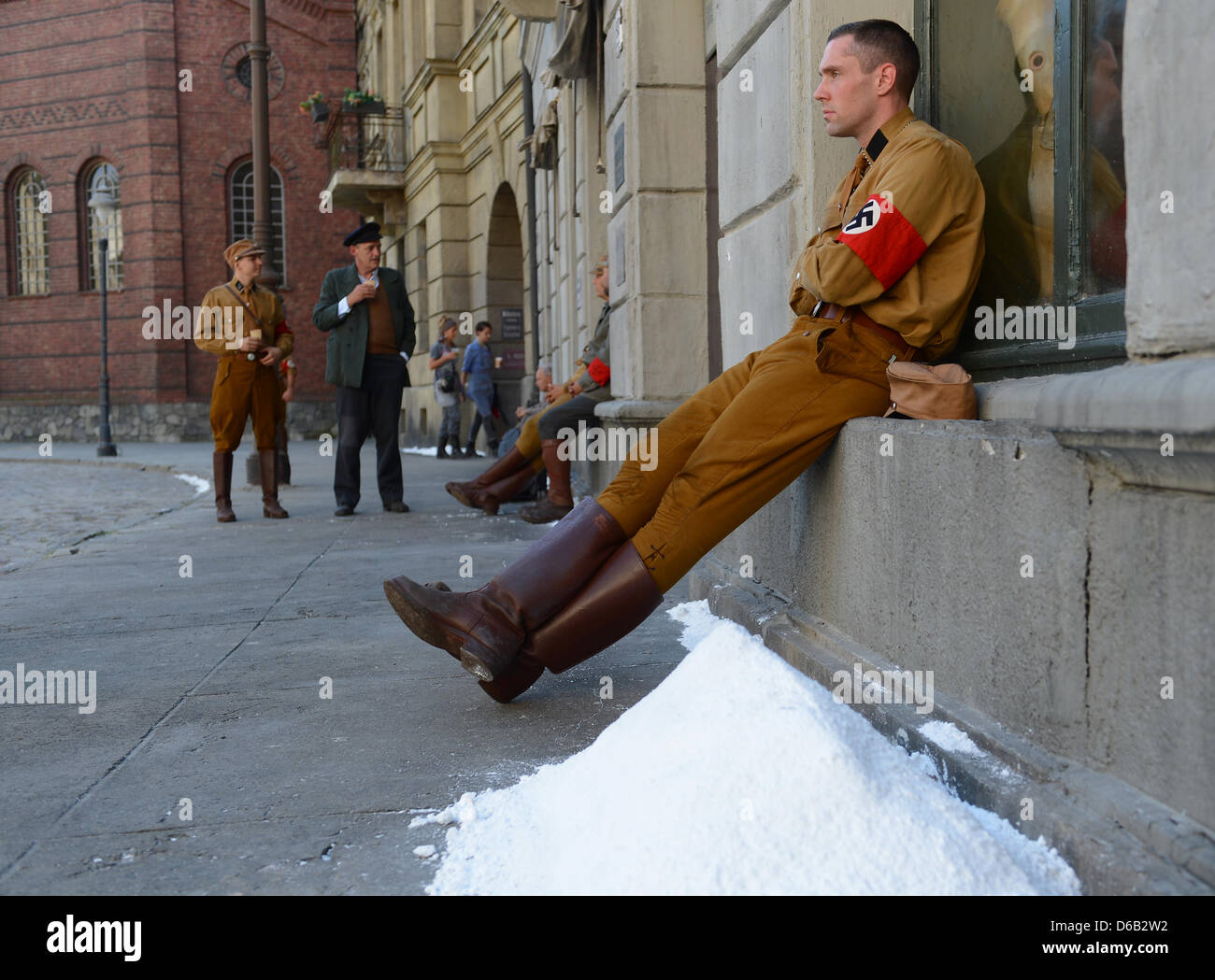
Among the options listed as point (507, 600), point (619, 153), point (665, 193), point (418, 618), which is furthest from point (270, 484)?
point (507, 600)

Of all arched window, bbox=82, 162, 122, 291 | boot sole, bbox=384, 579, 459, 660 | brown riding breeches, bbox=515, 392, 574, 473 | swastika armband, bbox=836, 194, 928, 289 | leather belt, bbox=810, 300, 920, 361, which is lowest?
boot sole, bbox=384, 579, 459, 660

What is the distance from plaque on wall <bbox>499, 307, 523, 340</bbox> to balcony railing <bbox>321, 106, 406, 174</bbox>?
608 cm

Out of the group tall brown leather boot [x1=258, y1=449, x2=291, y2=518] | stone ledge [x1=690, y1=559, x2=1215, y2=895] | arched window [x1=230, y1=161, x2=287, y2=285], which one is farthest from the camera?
arched window [x1=230, y1=161, x2=287, y2=285]

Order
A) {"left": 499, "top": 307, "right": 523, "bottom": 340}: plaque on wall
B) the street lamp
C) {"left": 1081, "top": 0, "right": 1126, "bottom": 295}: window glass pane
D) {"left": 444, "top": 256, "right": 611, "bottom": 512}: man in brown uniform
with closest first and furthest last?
1. {"left": 1081, "top": 0, "right": 1126, "bottom": 295}: window glass pane
2. {"left": 444, "top": 256, "right": 611, "bottom": 512}: man in brown uniform
3. {"left": 499, "top": 307, "right": 523, "bottom": 340}: plaque on wall
4. the street lamp

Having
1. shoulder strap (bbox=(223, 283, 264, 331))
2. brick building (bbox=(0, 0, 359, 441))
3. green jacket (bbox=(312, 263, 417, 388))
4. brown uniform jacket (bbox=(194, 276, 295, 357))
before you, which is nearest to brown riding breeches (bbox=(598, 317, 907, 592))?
green jacket (bbox=(312, 263, 417, 388))

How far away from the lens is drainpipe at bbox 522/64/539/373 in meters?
14.3

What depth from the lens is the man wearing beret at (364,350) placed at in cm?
890

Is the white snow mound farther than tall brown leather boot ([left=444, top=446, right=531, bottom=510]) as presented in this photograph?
No

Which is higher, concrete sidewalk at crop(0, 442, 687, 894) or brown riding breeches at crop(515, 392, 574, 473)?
brown riding breeches at crop(515, 392, 574, 473)

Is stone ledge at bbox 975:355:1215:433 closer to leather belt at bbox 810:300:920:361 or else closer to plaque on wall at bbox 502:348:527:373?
leather belt at bbox 810:300:920:361

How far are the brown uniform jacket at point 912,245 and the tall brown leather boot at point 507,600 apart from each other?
0.95m

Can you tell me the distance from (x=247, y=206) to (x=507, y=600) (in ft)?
95.0

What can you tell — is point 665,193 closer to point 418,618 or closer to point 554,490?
point 554,490

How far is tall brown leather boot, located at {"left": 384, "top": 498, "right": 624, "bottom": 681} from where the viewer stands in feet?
10.9
